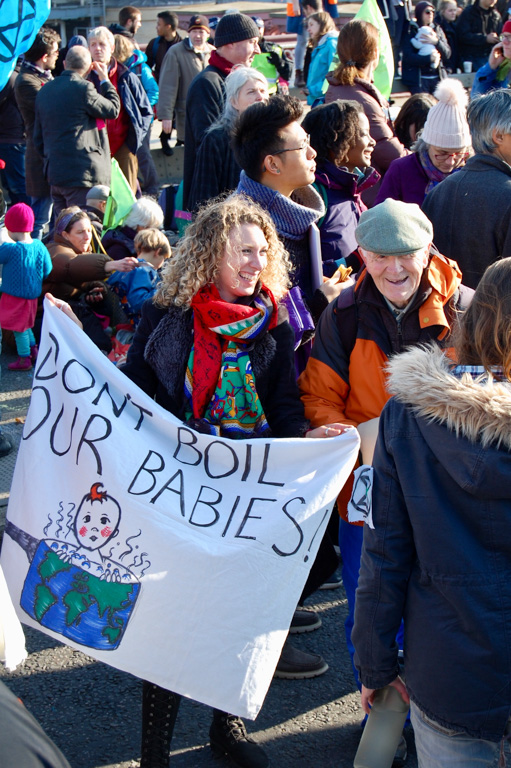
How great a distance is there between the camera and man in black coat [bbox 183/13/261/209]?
18.9 ft

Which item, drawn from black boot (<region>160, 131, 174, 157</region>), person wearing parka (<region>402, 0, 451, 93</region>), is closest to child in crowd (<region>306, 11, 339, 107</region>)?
black boot (<region>160, 131, 174, 157</region>)

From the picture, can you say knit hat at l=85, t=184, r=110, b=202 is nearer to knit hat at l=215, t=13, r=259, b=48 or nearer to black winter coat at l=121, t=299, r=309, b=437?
knit hat at l=215, t=13, r=259, b=48

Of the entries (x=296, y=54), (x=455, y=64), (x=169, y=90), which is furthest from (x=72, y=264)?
(x=455, y=64)

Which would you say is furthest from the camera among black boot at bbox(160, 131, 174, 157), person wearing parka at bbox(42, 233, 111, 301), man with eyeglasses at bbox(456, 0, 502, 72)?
man with eyeglasses at bbox(456, 0, 502, 72)

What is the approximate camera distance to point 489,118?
379cm

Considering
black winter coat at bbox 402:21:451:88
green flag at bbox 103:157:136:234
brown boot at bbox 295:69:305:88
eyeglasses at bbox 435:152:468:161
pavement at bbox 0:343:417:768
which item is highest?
eyeglasses at bbox 435:152:468:161

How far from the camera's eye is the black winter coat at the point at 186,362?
2.94 m

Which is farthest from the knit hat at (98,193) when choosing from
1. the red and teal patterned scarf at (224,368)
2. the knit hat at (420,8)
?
the knit hat at (420,8)

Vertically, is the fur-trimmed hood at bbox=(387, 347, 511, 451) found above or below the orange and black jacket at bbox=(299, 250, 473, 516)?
above

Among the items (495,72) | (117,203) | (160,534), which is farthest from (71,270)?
(495,72)

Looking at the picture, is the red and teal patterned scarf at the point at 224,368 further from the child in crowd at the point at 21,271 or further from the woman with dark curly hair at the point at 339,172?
the child in crowd at the point at 21,271

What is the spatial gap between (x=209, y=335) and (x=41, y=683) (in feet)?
5.00

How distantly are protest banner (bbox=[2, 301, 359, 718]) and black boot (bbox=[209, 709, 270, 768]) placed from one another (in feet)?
1.14

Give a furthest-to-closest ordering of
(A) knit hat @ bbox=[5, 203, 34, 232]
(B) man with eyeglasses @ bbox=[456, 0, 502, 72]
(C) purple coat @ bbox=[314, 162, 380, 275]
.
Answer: (B) man with eyeglasses @ bbox=[456, 0, 502, 72] < (A) knit hat @ bbox=[5, 203, 34, 232] < (C) purple coat @ bbox=[314, 162, 380, 275]
